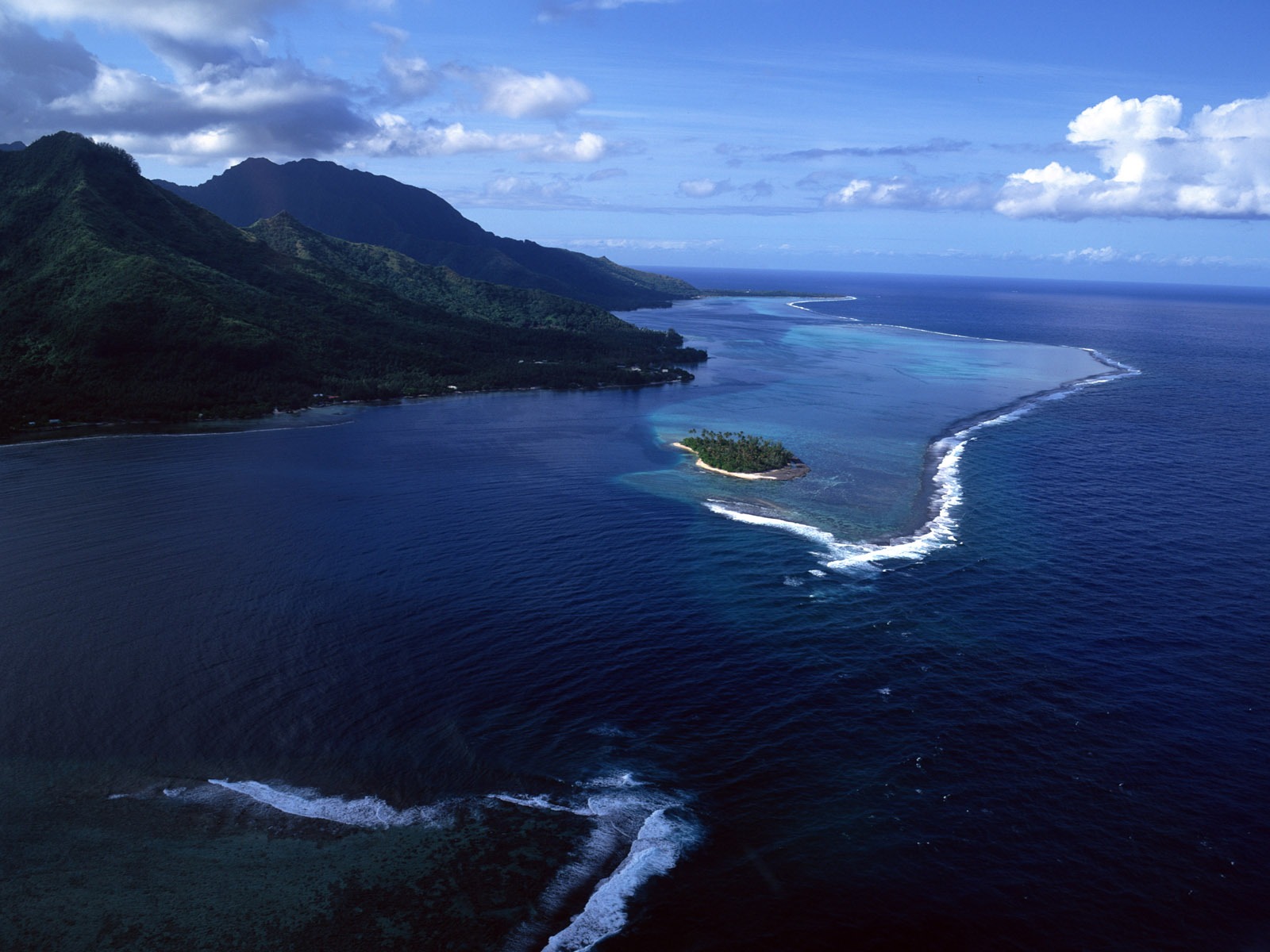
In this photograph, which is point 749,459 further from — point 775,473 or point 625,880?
point 625,880

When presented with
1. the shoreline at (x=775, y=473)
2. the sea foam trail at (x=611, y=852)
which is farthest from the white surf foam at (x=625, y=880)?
the shoreline at (x=775, y=473)

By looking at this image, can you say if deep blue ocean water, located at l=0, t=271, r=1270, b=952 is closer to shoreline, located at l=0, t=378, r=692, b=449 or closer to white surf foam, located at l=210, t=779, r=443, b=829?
white surf foam, located at l=210, t=779, r=443, b=829

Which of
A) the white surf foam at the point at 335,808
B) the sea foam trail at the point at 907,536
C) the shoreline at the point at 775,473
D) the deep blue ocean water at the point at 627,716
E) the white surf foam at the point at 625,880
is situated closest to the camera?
the white surf foam at the point at 625,880

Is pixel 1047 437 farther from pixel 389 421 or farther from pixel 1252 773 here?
pixel 389 421

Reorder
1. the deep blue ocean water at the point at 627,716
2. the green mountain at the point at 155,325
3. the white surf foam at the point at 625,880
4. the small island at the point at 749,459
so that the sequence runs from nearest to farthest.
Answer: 1. the white surf foam at the point at 625,880
2. the deep blue ocean water at the point at 627,716
3. the small island at the point at 749,459
4. the green mountain at the point at 155,325

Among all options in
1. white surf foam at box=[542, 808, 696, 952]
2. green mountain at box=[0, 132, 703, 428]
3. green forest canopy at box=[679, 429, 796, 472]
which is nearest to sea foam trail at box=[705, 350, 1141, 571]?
green forest canopy at box=[679, 429, 796, 472]

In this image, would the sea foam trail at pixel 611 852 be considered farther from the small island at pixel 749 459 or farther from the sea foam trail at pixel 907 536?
the small island at pixel 749 459
